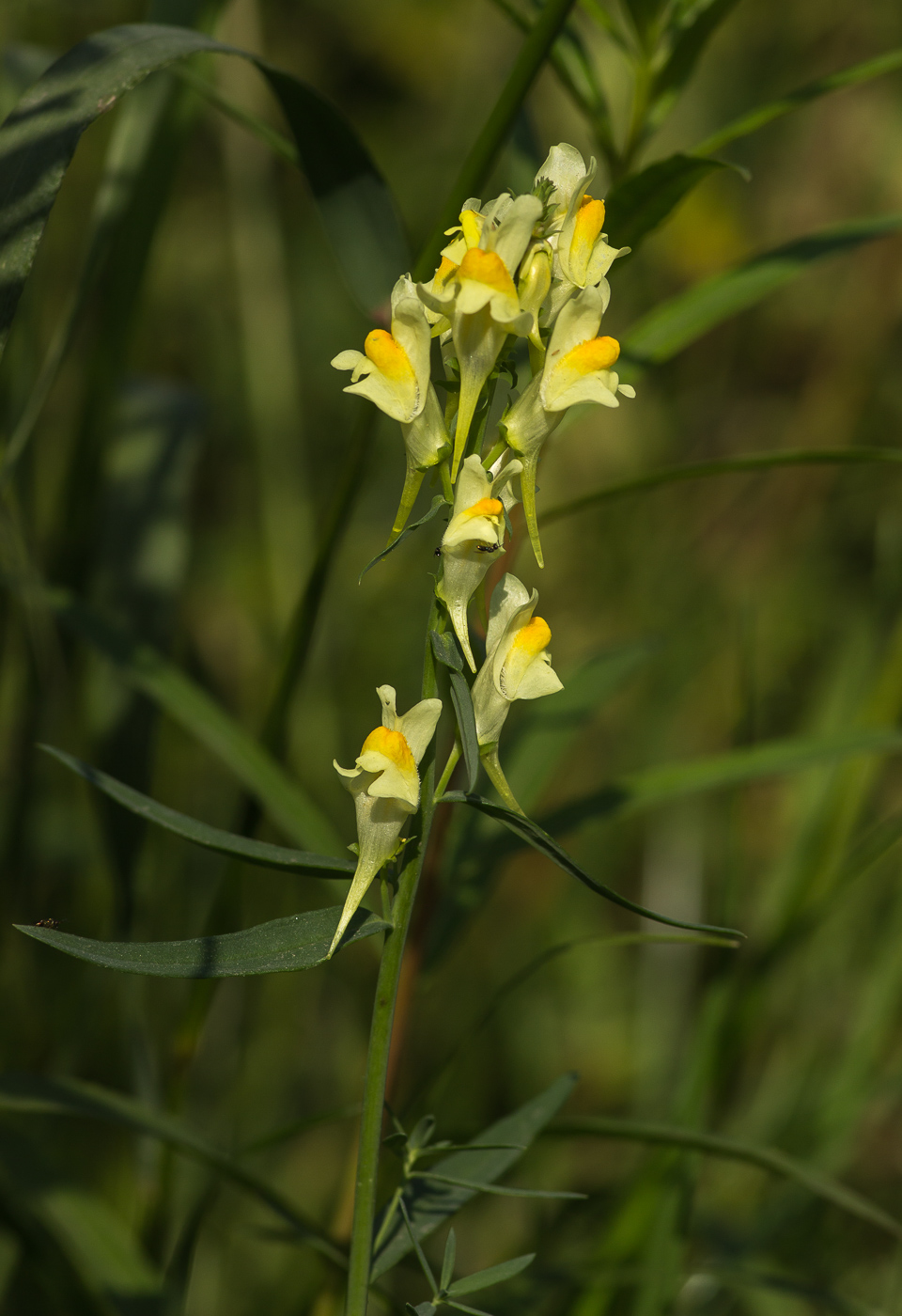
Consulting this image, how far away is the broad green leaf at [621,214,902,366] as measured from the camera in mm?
780

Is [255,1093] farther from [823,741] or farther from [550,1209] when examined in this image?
[823,741]

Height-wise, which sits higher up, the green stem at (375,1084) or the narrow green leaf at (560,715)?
the narrow green leaf at (560,715)

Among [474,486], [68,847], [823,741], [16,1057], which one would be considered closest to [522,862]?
[68,847]

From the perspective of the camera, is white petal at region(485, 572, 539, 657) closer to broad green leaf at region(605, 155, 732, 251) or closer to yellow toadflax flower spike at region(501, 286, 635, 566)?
yellow toadflax flower spike at region(501, 286, 635, 566)

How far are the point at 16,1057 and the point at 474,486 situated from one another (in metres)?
0.94

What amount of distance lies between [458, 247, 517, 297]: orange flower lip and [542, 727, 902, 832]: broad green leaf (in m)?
0.45

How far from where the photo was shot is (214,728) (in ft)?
2.63

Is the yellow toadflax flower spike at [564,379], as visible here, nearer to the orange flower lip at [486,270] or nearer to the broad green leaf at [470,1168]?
the orange flower lip at [486,270]

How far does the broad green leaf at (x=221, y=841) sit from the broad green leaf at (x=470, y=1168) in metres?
0.19

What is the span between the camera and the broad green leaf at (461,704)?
0.42m

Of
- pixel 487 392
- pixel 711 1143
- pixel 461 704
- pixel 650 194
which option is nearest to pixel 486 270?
pixel 487 392

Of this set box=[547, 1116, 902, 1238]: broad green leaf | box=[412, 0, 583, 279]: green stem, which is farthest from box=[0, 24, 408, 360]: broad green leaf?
box=[547, 1116, 902, 1238]: broad green leaf

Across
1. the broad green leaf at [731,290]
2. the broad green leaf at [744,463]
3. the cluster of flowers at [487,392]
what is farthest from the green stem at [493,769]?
the broad green leaf at [731,290]

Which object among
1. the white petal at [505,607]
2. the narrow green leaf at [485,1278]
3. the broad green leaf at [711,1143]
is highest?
the white petal at [505,607]
